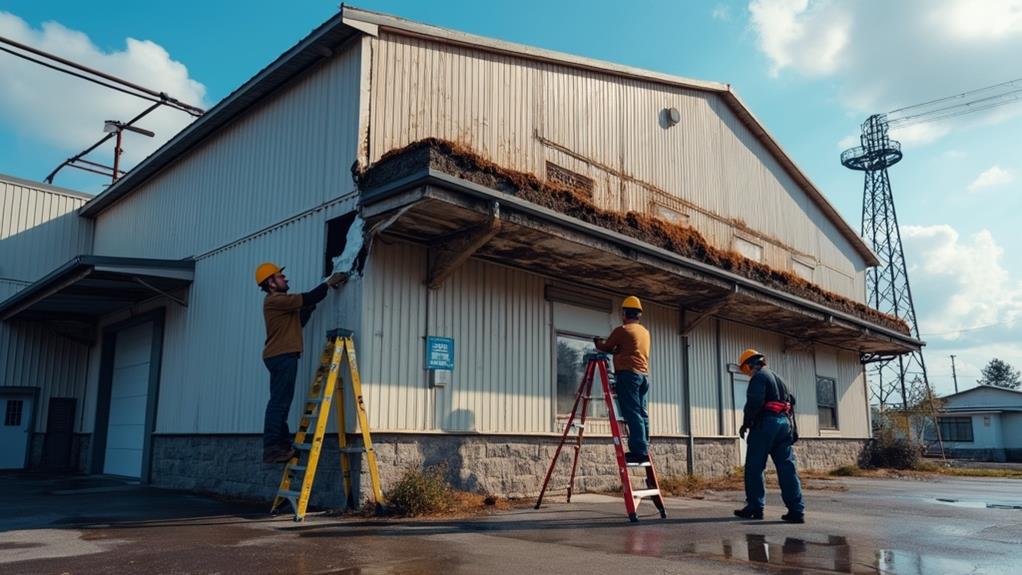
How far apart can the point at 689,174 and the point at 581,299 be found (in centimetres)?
464

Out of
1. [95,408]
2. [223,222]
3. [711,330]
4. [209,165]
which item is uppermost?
[209,165]

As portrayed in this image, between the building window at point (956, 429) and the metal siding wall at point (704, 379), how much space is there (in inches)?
1321

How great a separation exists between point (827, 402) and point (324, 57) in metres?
15.5

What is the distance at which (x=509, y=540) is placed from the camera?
6.73 metres

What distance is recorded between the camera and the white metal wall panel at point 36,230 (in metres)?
16.9

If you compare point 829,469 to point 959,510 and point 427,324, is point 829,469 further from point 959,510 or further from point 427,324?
point 427,324

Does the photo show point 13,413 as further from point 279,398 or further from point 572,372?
point 572,372

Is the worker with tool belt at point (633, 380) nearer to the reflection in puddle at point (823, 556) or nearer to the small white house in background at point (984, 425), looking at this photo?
the reflection in puddle at point (823, 556)

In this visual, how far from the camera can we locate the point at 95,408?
617 inches

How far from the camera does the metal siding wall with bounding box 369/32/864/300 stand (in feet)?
33.1

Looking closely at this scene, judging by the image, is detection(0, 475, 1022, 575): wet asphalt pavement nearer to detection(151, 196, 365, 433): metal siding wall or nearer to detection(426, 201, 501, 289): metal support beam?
detection(151, 196, 365, 433): metal siding wall

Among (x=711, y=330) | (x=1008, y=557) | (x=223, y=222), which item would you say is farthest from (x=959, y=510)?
(x=223, y=222)

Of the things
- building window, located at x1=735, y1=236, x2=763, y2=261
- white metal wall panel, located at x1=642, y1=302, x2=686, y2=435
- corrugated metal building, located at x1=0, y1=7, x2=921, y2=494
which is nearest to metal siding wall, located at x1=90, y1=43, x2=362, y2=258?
corrugated metal building, located at x1=0, y1=7, x2=921, y2=494

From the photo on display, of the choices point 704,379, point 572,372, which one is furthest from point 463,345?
point 704,379
